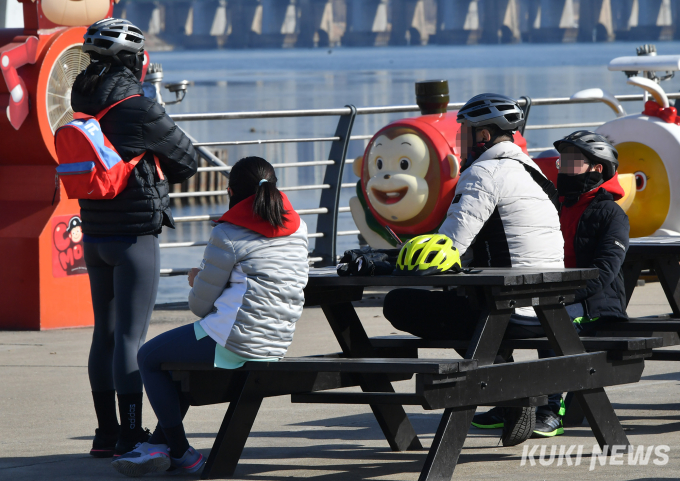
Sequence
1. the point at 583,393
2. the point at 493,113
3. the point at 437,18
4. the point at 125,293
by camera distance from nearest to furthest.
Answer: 1. the point at 583,393
2. the point at 125,293
3. the point at 493,113
4. the point at 437,18

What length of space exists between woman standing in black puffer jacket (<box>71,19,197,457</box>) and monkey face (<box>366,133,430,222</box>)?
3.81 meters

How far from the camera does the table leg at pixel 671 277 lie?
6.23 m

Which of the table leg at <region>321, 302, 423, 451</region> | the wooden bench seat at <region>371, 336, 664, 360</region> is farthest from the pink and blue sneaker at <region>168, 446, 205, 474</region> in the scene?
the wooden bench seat at <region>371, 336, 664, 360</region>

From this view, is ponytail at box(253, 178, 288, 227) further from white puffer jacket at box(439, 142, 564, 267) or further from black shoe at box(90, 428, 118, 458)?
black shoe at box(90, 428, 118, 458)

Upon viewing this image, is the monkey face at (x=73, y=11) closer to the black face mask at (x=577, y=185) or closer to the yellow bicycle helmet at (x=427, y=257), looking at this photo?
the black face mask at (x=577, y=185)

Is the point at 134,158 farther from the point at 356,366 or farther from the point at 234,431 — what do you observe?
the point at 356,366

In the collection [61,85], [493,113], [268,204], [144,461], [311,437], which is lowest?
[311,437]

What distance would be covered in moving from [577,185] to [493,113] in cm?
75

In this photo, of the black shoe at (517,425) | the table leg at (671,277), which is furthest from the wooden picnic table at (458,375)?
the table leg at (671,277)

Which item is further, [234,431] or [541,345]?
[541,345]

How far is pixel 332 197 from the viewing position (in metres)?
10.7

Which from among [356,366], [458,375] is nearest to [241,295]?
[356,366]

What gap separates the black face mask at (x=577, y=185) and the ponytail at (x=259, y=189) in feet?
5.43

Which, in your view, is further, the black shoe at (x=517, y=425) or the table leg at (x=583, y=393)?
the black shoe at (x=517, y=425)
